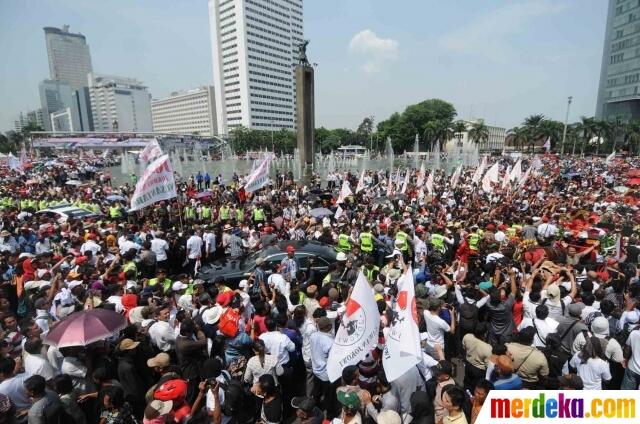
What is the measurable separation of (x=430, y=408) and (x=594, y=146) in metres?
82.3

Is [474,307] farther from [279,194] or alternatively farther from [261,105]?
[261,105]

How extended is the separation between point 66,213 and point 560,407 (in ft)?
44.1

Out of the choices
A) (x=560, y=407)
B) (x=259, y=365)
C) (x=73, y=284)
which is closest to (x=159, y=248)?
(x=73, y=284)

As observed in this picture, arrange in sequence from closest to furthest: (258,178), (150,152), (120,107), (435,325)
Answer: (435,325) → (258,178) → (150,152) → (120,107)

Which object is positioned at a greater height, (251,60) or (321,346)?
(251,60)

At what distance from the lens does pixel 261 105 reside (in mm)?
135500

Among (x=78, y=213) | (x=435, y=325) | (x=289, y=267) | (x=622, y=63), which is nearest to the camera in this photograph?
(x=435, y=325)

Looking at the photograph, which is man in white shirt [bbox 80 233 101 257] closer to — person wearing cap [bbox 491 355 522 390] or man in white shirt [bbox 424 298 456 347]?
man in white shirt [bbox 424 298 456 347]

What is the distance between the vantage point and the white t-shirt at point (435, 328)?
4.63m

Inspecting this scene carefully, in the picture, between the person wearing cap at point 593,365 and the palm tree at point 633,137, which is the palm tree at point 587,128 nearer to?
the palm tree at point 633,137

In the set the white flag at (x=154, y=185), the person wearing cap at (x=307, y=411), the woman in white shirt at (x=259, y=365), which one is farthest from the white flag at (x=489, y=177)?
the person wearing cap at (x=307, y=411)

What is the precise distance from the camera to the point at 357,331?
388 cm

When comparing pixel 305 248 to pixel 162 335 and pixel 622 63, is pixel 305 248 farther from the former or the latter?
pixel 622 63

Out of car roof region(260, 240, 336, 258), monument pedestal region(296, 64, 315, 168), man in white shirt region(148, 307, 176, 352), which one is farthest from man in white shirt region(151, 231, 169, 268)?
monument pedestal region(296, 64, 315, 168)
